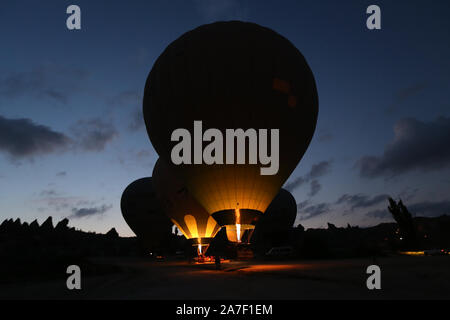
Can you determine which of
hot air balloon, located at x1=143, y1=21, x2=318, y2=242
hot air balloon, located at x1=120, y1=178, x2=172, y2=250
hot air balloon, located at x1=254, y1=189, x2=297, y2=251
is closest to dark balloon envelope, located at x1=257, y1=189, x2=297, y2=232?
hot air balloon, located at x1=254, y1=189, x2=297, y2=251

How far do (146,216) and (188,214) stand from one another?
1582 cm

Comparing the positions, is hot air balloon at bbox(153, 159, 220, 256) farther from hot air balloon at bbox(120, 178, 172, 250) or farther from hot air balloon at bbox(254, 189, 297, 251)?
hot air balloon at bbox(254, 189, 297, 251)

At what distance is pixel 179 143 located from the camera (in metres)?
20.9

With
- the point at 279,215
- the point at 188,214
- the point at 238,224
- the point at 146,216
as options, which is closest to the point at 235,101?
the point at 238,224

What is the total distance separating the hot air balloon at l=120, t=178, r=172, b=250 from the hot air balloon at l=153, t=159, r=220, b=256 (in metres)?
11.6

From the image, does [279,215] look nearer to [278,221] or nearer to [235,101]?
[278,221]

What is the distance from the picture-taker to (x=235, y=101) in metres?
19.3

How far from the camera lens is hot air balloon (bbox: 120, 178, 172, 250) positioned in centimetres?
4778

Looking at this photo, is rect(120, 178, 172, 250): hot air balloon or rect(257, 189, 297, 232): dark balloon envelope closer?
rect(120, 178, 172, 250): hot air balloon

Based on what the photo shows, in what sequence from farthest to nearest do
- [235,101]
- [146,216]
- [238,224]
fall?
[146,216] < [238,224] < [235,101]

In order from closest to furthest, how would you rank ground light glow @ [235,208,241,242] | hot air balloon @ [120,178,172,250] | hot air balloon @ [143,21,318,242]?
hot air balloon @ [143,21,318,242] → ground light glow @ [235,208,241,242] → hot air balloon @ [120,178,172,250]

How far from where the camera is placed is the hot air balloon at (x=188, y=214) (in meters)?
33.7
